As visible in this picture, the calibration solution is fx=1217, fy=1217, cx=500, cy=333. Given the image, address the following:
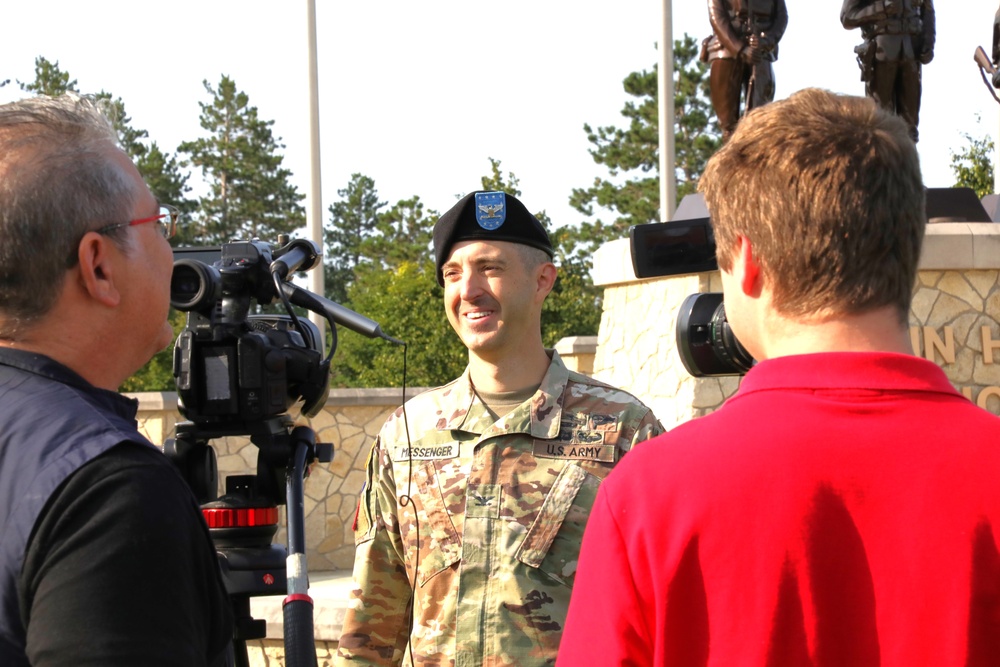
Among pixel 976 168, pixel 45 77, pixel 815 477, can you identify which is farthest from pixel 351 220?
pixel 815 477

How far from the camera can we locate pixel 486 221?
123 inches

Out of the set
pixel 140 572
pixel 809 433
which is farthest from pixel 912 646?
pixel 140 572

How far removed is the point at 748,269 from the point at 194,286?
1.32 meters

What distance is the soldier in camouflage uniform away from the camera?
276 centimetres

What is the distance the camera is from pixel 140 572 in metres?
1.41

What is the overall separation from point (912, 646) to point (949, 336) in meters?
7.03

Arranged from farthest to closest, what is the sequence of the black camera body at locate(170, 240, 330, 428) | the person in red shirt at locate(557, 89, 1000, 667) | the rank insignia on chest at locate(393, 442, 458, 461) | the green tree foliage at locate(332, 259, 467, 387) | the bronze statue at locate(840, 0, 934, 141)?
the green tree foliage at locate(332, 259, 467, 387) → the bronze statue at locate(840, 0, 934, 141) → the rank insignia on chest at locate(393, 442, 458, 461) → the black camera body at locate(170, 240, 330, 428) → the person in red shirt at locate(557, 89, 1000, 667)

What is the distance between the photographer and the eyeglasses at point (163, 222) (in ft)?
5.46

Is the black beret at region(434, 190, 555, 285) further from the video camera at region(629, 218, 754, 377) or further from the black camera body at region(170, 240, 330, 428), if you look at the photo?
the black camera body at region(170, 240, 330, 428)

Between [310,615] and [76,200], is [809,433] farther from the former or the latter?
[310,615]

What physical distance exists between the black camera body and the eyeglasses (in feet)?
1.67

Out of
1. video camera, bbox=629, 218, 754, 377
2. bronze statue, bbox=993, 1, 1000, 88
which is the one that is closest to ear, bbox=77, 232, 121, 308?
video camera, bbox=629, 218, 754, 377

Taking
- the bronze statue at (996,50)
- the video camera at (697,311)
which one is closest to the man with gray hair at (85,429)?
the video camera at (697,311)

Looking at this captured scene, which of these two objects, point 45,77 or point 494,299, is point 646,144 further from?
point 494,299
